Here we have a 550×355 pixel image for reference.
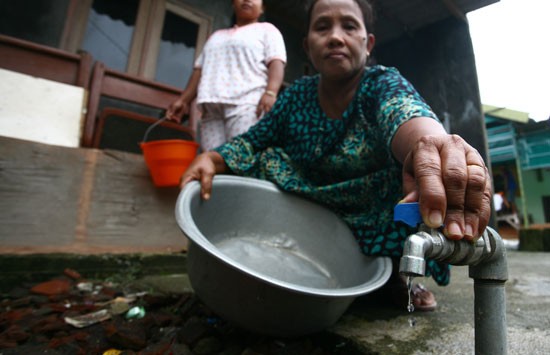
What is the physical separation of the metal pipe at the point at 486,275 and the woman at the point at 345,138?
0.32m

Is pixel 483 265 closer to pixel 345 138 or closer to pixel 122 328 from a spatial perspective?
pixel 345 138

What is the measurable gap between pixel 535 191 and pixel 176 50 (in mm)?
13764

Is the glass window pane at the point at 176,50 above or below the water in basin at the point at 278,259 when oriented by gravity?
above

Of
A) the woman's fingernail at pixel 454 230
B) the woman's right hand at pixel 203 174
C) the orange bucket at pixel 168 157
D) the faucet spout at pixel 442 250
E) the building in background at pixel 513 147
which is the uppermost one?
the building in background at pixel 513 147

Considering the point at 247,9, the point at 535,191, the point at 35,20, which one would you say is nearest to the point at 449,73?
the point at 247,9

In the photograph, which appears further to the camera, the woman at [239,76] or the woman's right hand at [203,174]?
the woman at [239,76]

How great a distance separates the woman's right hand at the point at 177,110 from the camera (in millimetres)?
2379

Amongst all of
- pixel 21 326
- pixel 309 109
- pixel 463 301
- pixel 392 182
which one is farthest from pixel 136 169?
pixel 463 301

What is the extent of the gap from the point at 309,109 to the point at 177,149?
934 millimetres

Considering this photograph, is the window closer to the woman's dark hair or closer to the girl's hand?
the girl's hand

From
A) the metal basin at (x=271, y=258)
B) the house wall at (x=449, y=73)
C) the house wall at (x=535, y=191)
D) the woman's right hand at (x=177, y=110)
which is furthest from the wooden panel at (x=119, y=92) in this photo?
the house wall at (x=535, y=191)

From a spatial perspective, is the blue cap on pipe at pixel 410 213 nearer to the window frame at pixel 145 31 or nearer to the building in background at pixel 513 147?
the window frame at pixel 145 31

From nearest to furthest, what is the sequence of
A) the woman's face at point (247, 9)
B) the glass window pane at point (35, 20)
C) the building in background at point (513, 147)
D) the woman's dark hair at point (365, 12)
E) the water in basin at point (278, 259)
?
the water in basin at point (278, 259) < the woman's dark hair at point (365, 12) < the woman's face at point (247, 9) < the glass window pane at point (35, 20) < the building in background at point (513, 147)

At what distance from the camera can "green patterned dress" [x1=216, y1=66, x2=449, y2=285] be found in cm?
121
